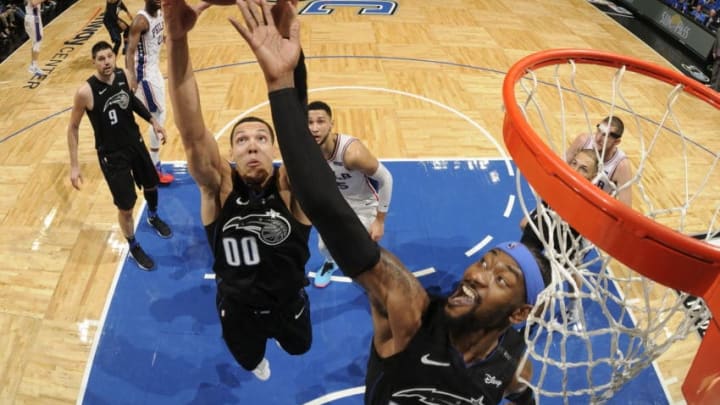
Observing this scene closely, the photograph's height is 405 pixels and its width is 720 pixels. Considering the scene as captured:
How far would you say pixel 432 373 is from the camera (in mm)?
1803

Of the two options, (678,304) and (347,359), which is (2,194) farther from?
(678,304)

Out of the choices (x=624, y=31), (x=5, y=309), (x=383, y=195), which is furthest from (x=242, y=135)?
(x=624, y=31)

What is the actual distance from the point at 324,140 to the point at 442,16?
797 cm

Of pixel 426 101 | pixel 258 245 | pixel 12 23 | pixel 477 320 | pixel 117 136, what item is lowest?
pixel 12 23

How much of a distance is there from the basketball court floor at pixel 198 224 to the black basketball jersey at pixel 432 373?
1789 millimetres

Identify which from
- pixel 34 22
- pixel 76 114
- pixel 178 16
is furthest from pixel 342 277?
pixel 34 22

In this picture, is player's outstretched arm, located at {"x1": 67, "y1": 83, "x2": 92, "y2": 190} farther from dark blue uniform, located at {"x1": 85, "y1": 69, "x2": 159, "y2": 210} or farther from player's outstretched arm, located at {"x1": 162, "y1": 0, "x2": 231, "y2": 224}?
player's outstretched arm, located at {"x1": 162, "y1": 0, "x2": 231, "y2": 224}

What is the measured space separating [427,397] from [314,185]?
3.37ft

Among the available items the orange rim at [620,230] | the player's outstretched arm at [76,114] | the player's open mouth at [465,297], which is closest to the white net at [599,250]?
the orange rim at [620,230]

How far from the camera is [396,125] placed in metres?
6.74

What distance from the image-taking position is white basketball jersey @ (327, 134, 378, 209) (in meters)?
3.64

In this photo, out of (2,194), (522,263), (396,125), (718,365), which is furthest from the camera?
(396,125)

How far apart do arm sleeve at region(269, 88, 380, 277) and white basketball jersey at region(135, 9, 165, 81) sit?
15.1 feet

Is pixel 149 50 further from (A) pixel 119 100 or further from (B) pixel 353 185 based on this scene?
(B) pixel 353 185
